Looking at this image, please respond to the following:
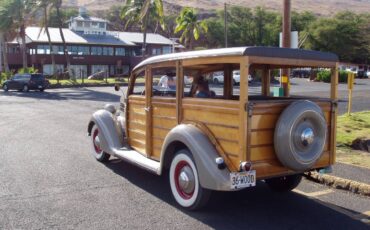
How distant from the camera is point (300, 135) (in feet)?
16.7

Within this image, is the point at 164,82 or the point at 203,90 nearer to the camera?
the point at 203,90

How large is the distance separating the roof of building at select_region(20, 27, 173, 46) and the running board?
4965cm

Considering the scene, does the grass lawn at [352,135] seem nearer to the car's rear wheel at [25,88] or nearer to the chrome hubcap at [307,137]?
the chrome hubcap at [307,137]

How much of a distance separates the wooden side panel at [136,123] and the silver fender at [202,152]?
3.74 ft

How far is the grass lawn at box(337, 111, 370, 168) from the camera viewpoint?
8078 mm

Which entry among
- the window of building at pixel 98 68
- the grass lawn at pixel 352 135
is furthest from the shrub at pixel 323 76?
the grass lawn at pixel 352 135

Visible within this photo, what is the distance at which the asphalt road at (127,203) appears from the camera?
5074 millimetres

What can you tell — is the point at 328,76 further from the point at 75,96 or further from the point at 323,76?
the point at 75,96

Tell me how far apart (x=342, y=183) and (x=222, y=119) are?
8.31 feet

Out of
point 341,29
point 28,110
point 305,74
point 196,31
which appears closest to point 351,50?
point 341,29

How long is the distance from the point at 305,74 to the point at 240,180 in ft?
186

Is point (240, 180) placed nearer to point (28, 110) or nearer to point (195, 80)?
point (195, 80)

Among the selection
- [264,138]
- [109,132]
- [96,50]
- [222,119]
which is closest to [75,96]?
[109,132]

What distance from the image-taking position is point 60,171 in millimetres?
7496
